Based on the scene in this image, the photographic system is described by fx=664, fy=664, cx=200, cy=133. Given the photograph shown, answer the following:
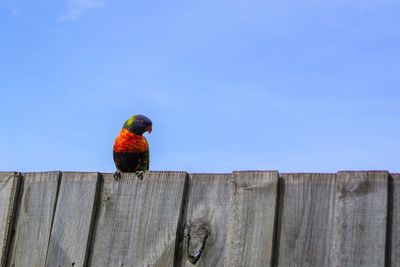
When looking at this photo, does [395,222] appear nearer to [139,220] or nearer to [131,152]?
[139,220]

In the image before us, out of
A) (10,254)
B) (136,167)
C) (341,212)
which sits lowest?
(10,254)

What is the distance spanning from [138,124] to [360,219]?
223 inches

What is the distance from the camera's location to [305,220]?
2543mm

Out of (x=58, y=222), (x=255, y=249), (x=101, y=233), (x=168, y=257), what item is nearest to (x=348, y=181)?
(x=255, y=249)

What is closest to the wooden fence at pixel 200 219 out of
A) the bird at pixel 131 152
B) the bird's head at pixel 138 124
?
the bird at pixel 131 152

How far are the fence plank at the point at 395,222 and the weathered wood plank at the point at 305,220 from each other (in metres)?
0.22

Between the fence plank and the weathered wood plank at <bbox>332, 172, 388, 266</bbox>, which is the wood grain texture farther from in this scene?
the fence plank

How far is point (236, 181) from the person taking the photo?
2730 mm

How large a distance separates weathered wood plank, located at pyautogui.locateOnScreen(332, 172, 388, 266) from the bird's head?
17.9 ft

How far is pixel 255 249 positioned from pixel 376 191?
531mm

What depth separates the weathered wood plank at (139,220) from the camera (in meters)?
2.84

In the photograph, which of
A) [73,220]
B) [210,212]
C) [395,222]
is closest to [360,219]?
[395,222]

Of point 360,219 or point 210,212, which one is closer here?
point 360,219

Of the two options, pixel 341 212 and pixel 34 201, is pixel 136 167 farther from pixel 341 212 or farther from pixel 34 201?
pixel 341 212
